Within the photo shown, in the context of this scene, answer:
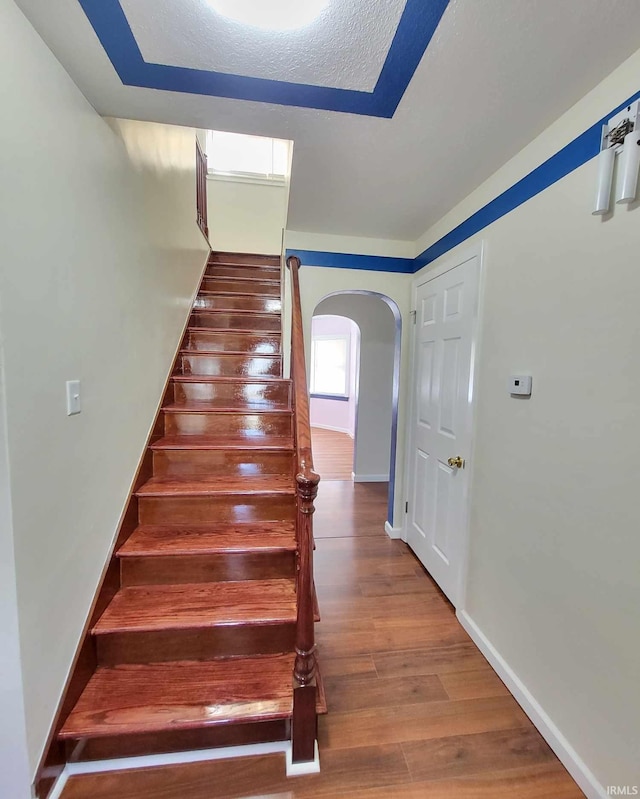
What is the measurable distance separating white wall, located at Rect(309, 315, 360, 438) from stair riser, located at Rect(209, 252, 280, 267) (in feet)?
9.44

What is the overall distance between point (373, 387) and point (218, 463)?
2640 mm

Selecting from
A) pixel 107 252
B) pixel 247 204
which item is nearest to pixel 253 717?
pixel 107 252

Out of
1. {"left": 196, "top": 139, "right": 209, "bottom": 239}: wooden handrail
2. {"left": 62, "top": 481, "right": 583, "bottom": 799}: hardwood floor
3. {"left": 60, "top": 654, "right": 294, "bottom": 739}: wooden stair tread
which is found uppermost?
{"left": 196, "top": 139, "right": 209, "bottom": 239}: wooden handrail

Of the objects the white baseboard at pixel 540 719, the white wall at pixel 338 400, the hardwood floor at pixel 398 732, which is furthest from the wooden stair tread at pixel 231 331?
the white wall at pixel 338 400

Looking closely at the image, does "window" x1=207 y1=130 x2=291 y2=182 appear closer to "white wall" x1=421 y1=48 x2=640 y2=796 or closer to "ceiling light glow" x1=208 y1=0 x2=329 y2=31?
"white wall" x1=421 y1=48 x2=640 y2=796

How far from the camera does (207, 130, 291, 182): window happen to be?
4.50m

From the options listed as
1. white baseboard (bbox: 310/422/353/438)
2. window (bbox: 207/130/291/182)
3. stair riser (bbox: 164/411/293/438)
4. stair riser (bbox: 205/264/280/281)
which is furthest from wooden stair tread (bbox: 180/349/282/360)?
white baseboard (bbox: 310/422/353/438)

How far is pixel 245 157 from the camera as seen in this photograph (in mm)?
4590

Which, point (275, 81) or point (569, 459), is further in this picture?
point (569, 459)

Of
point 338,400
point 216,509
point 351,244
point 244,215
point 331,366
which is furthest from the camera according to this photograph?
point 331,366

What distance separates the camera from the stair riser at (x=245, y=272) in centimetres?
357

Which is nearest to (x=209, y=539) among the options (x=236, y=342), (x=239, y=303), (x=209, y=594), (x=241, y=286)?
(x=209, y=594)

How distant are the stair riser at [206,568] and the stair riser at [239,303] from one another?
2.16 metres

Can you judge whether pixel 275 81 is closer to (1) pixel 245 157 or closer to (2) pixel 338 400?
(1) pixel 245 157
